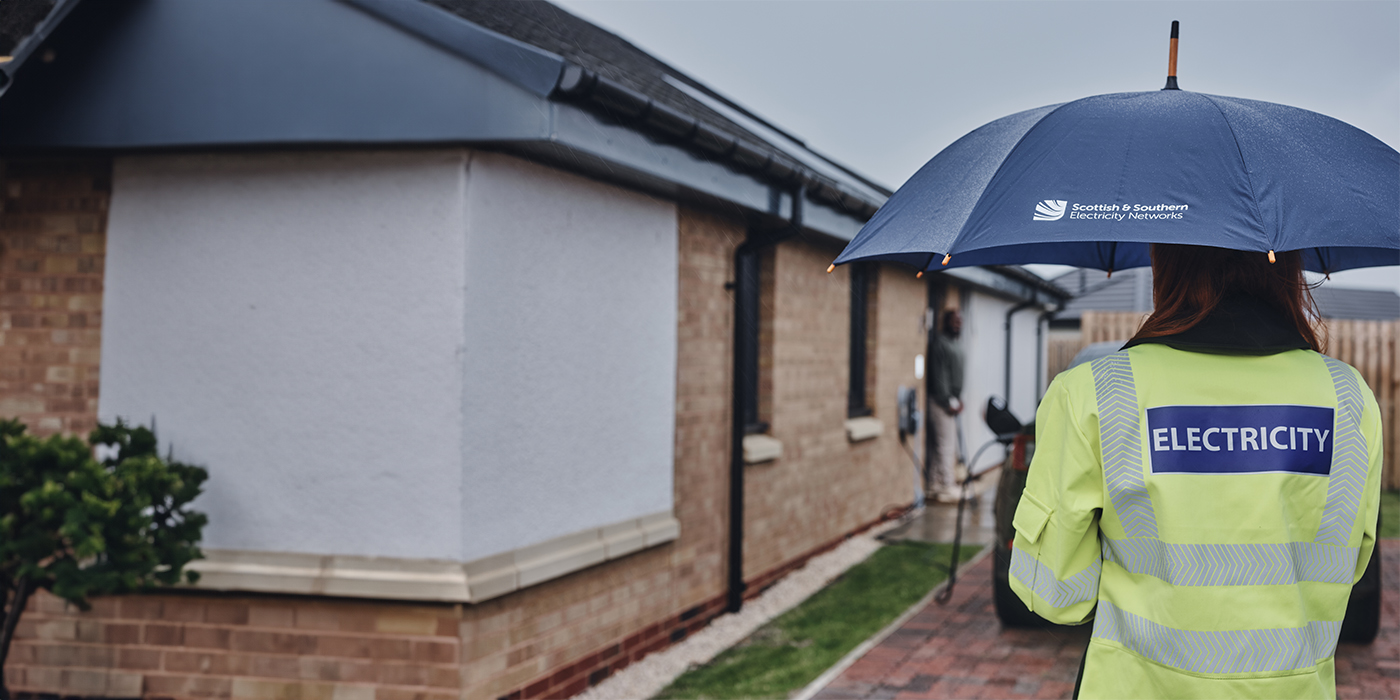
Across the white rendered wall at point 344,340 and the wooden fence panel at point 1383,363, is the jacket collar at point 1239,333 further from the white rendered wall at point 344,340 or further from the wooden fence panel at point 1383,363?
the wooden fence panel at point 1383,363

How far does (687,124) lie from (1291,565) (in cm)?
379

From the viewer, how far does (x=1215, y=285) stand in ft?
7.12

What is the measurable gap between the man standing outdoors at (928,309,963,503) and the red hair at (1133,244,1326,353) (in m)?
9.70

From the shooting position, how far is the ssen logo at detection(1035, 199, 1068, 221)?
2.36m

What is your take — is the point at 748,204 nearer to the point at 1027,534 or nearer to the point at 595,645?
the point at 595,645

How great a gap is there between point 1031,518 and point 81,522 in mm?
3498

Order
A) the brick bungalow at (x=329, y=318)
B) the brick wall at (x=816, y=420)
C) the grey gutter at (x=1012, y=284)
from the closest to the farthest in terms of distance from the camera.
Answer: the brick bungalow at (x=329, y=318)
the brick wall at (x=816, y=420)
the grey gutter at (x=1012, y=284)

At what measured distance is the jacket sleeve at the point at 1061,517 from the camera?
202 centimetres

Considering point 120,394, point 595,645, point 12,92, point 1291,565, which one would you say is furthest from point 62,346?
point 1291,565

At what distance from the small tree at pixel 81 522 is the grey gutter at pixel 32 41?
4.47 ft

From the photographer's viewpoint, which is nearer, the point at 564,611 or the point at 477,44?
the point at 477,44

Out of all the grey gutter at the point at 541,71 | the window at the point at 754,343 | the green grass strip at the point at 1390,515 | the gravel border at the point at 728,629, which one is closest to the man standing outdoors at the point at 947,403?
the gravel border at the point at 728,629

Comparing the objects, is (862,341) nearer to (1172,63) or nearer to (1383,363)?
(1172,63)

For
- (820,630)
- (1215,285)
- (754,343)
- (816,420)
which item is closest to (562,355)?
(820,630)
